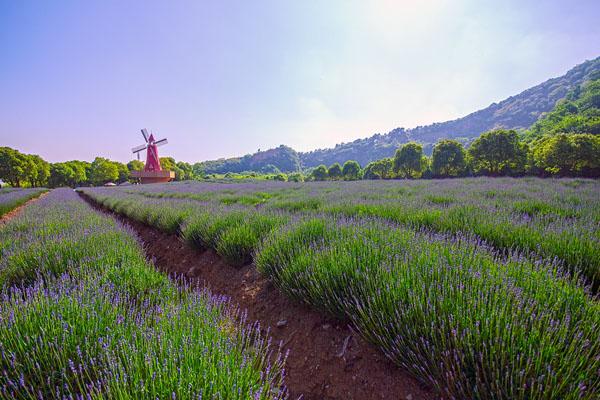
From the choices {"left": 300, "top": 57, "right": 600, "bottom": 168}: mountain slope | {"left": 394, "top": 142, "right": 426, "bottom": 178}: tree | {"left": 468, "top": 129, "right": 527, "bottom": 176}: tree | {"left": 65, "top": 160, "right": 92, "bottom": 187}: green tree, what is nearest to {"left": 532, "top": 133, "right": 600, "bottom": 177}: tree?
{"left": 468, "top": 129, "right": 527, "bottom": 176}: tree

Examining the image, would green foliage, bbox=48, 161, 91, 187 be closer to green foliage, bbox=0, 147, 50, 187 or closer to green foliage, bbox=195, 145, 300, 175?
green foliage, bbox=0, 147, 50, 187

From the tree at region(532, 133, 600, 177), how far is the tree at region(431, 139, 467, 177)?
8.76 metres

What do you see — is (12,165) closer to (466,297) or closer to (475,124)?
(466,297)

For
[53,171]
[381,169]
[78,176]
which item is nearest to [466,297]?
[381,169]

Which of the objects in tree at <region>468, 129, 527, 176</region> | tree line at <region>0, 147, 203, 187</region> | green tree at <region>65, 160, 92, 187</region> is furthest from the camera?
green tree at <region>65, 160, 92, 187</region>

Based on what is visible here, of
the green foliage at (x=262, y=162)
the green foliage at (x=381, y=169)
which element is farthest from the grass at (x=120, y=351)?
the green foliage at (x=262, y=162)

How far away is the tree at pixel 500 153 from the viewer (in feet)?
92.9

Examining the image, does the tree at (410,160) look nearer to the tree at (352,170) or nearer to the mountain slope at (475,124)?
the tree at (352,170)

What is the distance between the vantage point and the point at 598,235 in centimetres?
256

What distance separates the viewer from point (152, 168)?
44.0 metres

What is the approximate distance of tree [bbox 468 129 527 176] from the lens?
28.3 m

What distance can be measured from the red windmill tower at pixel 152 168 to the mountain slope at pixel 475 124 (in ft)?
414

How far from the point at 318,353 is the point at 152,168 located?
163ft

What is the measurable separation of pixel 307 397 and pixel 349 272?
2.91 feet
